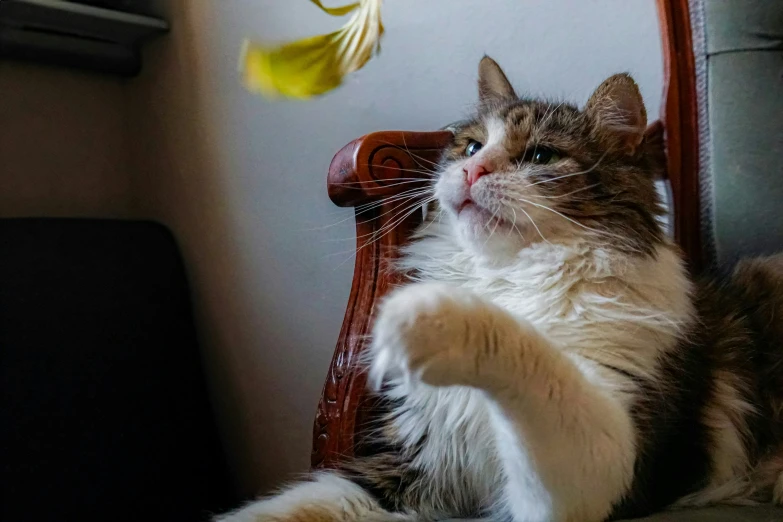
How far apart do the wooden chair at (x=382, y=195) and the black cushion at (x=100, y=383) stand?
29.5 inches

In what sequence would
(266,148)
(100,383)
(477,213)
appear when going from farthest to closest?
(266,148) < (100,383) < (477,213)

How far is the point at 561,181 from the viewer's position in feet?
2.53

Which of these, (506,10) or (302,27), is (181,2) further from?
(506,10)

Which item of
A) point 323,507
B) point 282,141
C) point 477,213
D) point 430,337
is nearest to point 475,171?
point 477,213

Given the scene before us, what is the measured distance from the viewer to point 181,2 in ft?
5.21

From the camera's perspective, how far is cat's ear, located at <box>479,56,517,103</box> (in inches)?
37.6

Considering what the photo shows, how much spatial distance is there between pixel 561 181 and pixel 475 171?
0.11 meters

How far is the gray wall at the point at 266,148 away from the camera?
3.91 feet

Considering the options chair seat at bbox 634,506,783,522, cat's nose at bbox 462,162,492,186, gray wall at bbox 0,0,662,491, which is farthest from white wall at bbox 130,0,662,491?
chair seat at bbox 634,506,783,522

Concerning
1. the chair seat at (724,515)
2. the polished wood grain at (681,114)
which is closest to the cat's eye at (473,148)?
the polished wood grain at (681,114)

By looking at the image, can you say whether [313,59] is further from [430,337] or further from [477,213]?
[477,213]

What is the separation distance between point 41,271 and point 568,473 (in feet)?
4.03

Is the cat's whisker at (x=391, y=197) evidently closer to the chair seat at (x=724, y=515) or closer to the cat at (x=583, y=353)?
the cat at (x=583, y=353)

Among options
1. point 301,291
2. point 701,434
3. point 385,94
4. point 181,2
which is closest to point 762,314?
point 701,434
